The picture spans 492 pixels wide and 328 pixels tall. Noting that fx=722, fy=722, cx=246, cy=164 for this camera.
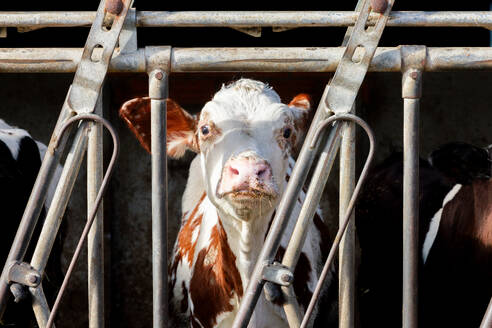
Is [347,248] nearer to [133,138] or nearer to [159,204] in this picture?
[159,204]

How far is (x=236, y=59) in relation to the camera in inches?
88.3

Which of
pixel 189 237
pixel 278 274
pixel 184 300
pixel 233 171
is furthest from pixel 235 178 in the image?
pixel 189 237

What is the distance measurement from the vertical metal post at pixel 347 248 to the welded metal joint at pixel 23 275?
36.2 inches

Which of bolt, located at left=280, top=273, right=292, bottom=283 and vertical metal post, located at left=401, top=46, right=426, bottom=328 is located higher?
vertical metal post, located at left=401, top=46, right=426, bottom=328

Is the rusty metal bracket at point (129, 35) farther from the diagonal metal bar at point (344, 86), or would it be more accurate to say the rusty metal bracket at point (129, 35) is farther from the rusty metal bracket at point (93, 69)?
the diagonal metal bar at point (344, 86)

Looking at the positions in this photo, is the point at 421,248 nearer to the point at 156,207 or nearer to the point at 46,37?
the point at 156,207

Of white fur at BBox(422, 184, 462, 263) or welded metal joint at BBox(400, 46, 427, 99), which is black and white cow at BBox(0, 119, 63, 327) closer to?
white fur at BBox(422, 184, 462, 263)

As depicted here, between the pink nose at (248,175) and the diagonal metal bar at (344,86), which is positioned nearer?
the diagonal metal bar at (344,86)

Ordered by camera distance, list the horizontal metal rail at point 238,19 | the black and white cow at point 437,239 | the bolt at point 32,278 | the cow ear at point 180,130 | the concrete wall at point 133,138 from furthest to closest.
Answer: the concrete wall at point 133,138
the black and white cow at point 437,239
the cow ear at point 180,130
the horizontal metal rail at point 238,19
the bolt at point 32,278

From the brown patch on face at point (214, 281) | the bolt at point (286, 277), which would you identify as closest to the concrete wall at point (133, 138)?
the brown patch on face at point (214, 281)

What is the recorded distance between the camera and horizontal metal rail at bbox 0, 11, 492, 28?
2248 millimetres

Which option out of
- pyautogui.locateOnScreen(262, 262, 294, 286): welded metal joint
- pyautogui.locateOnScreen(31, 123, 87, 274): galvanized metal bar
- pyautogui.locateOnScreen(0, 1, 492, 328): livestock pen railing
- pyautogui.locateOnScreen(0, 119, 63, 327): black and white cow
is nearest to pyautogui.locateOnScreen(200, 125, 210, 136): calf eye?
pyautogui.locateOnScreen(0, 1, 492, 328): livestock pen railing

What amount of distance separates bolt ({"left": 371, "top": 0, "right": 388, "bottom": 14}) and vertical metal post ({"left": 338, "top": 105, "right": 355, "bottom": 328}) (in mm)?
357

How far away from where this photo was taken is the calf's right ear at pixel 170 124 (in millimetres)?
2828
